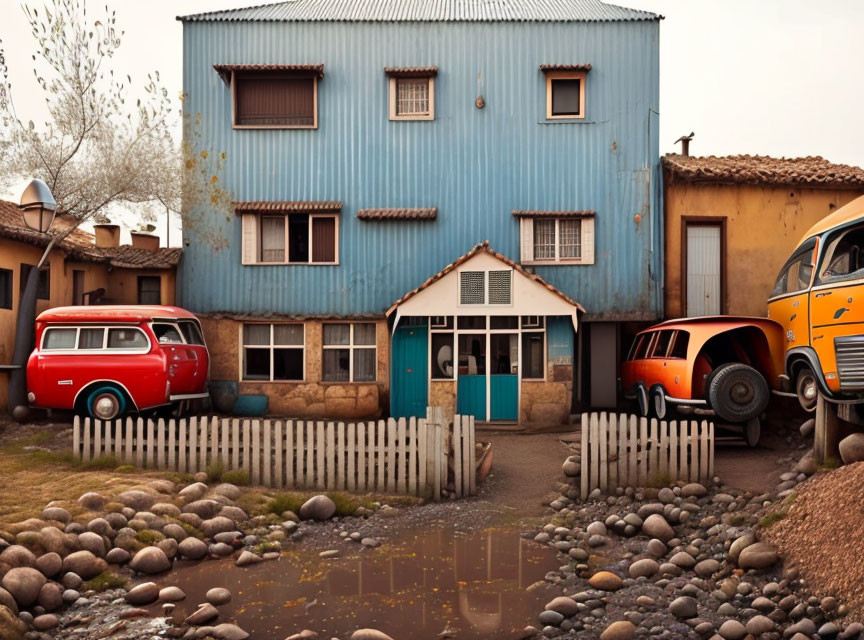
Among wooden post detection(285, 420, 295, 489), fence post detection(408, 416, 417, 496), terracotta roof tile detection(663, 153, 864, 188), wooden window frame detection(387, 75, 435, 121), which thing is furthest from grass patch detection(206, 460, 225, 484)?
terracotta roof tile detection(663, 153, 864, 188)

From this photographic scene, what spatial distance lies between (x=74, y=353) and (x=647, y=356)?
11.6 m

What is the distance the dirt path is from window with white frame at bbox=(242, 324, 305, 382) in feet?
17.7

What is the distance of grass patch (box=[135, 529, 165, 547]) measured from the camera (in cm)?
923

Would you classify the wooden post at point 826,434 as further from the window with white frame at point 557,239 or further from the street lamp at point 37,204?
the street lamp at point 37,204

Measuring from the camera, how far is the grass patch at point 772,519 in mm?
8977

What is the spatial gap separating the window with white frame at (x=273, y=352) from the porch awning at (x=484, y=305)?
118 inches

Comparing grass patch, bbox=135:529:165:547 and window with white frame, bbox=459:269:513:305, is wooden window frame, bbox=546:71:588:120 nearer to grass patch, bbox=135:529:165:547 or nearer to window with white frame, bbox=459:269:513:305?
window with white frame, bbox=459:269:513:305

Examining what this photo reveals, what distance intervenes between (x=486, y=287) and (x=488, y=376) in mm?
2082

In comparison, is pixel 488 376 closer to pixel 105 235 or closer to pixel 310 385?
pixel 310 385

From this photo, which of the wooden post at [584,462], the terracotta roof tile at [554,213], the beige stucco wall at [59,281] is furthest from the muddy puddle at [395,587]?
the terracotta roof tile at [554,213]

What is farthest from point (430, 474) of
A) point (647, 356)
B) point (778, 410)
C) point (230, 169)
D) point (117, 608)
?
point (230, 169)

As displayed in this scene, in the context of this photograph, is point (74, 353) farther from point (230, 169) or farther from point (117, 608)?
point (117, 608)

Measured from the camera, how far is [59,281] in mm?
19281

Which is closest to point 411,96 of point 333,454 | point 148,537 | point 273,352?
point 273,352
